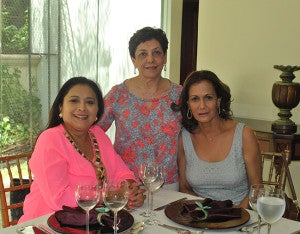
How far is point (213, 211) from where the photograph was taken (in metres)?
1.66

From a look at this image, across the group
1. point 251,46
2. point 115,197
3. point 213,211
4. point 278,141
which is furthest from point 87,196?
point 251,46

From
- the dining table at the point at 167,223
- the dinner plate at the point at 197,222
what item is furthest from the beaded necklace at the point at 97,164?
the dinner plate at the point at 197,222

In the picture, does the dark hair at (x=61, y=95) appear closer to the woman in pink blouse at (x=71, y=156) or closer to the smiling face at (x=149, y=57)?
the woman in pink blouse at (x=71, y=156)

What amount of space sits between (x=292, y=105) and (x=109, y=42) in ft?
5.69

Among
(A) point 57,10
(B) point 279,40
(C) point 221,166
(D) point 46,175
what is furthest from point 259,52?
(D) point 46,175

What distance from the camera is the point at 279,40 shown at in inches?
147

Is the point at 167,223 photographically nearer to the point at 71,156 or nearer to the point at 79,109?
the point at 71,156

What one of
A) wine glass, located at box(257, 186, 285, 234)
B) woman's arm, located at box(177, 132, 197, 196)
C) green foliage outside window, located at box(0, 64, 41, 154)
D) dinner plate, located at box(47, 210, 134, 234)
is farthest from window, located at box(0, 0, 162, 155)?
wine glass, located at box(257, 186, 285, 234)

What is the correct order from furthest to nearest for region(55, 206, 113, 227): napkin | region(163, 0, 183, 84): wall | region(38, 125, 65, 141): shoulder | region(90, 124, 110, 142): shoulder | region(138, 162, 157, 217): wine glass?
region(163, 0, 183, 84): wall < region(90, 124, 110, 142): shoulder < region(38, 125, 65, 141): shoulder < region(138, 162, 157, 217): wine glass < region(55, 206, 113, 227): napkin

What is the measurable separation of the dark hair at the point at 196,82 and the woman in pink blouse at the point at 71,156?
0.42 m

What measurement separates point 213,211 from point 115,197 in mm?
401

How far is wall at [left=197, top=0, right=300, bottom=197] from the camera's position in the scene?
12.1 feet

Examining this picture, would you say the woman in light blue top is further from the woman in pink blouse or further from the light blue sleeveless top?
the woman in pink blouse

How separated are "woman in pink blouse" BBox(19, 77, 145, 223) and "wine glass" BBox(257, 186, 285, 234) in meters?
0.56
